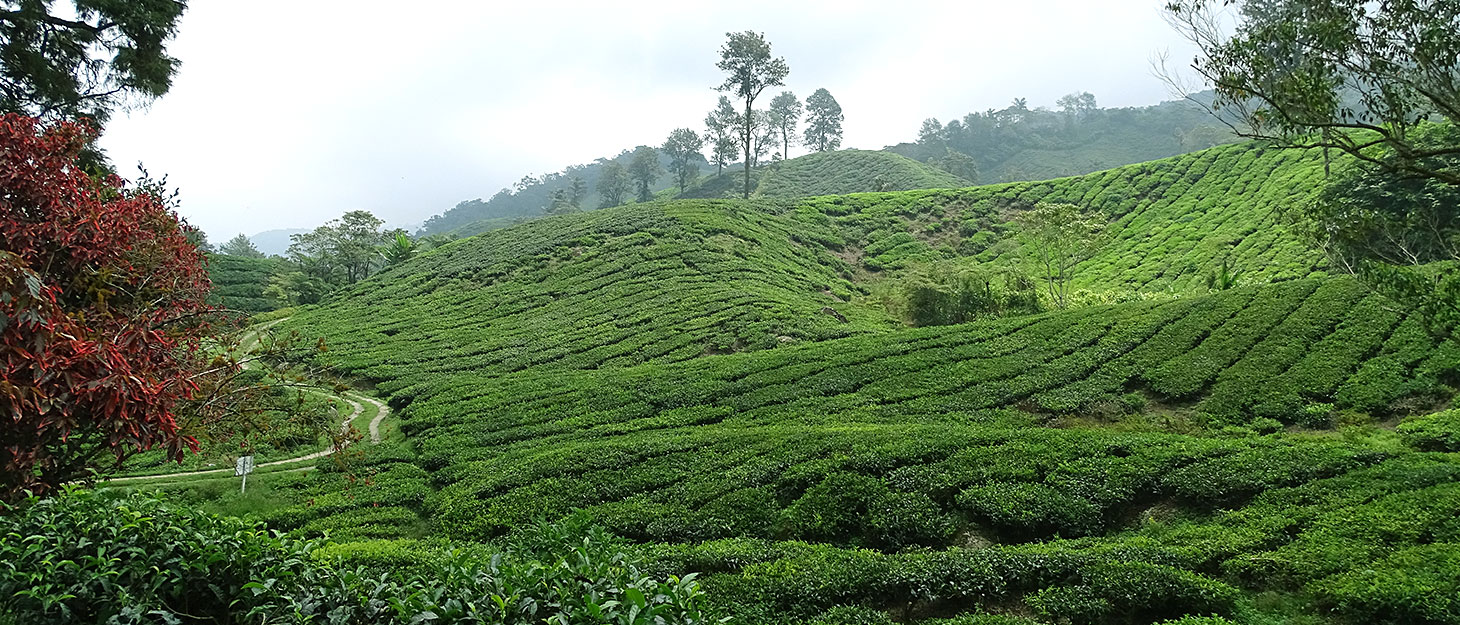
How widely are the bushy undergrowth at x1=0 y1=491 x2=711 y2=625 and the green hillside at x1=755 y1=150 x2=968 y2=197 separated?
71.6 m

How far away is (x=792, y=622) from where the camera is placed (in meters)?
8.00

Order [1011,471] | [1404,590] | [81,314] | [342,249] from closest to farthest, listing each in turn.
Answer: [81,314], [1404,590], [1011,471], [342,249]

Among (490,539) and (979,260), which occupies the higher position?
(979,260)

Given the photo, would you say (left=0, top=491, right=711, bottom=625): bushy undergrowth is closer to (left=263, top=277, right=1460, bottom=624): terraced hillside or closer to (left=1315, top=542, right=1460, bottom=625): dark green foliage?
(left=263, top=277, right=1460, bottom=624): terraced hillside

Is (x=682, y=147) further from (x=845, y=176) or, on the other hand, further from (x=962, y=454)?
(x=962, y=454)

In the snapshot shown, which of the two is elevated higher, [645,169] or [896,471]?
[645,169]

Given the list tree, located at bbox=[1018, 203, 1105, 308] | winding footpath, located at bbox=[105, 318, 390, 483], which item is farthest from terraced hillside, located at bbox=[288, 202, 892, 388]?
tree, located at bbox=[1018, 203, 1105, 308]

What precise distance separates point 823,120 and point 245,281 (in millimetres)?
85118

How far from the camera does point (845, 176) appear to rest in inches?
3275

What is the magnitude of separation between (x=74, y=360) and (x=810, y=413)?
1412cm

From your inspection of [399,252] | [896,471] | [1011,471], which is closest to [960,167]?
[399,252]

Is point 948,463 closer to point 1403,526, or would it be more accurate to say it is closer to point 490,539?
point 1403,526

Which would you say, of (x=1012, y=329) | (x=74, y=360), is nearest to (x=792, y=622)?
(x=74, y=360)

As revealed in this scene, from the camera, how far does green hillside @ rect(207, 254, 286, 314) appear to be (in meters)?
51.4
